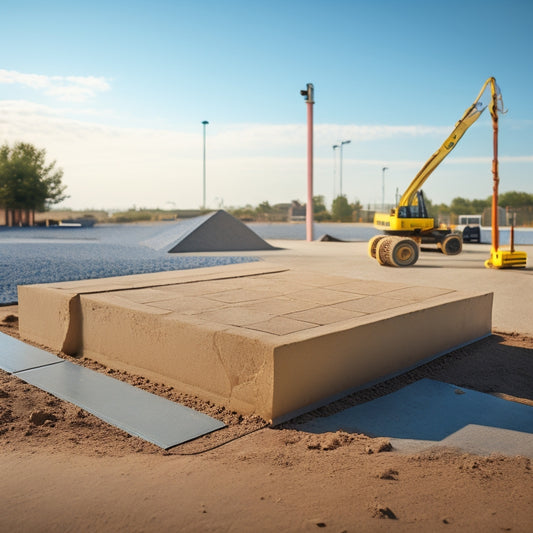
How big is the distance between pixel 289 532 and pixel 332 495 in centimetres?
39

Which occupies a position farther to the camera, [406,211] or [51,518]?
[406,211]

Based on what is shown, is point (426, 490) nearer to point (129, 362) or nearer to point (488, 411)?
point (488, 411)

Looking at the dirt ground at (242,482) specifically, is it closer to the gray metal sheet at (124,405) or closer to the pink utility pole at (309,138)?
the gray metal sheet at (124,405)

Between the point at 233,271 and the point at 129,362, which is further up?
the point at 233,271

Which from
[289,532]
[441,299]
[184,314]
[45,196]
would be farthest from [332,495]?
[45,196]

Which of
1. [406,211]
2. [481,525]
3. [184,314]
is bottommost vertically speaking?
[481,525]

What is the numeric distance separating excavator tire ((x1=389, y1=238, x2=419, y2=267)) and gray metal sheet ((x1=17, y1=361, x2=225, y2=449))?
34.3ft

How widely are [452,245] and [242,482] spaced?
53.1ft

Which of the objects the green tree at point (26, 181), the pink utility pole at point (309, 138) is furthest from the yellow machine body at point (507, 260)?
the green tree at point (26, 181)

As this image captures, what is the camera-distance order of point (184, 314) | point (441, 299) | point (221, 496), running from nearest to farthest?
point (221, 496) < point (184, 314) < point (441, 299)

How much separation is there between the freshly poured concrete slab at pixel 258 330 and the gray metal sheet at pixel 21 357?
0.20m

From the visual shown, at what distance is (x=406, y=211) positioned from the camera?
677 inches

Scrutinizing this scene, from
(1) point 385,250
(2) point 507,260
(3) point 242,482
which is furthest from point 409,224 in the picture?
(3) point 242,482

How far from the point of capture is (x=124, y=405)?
12.8ft
